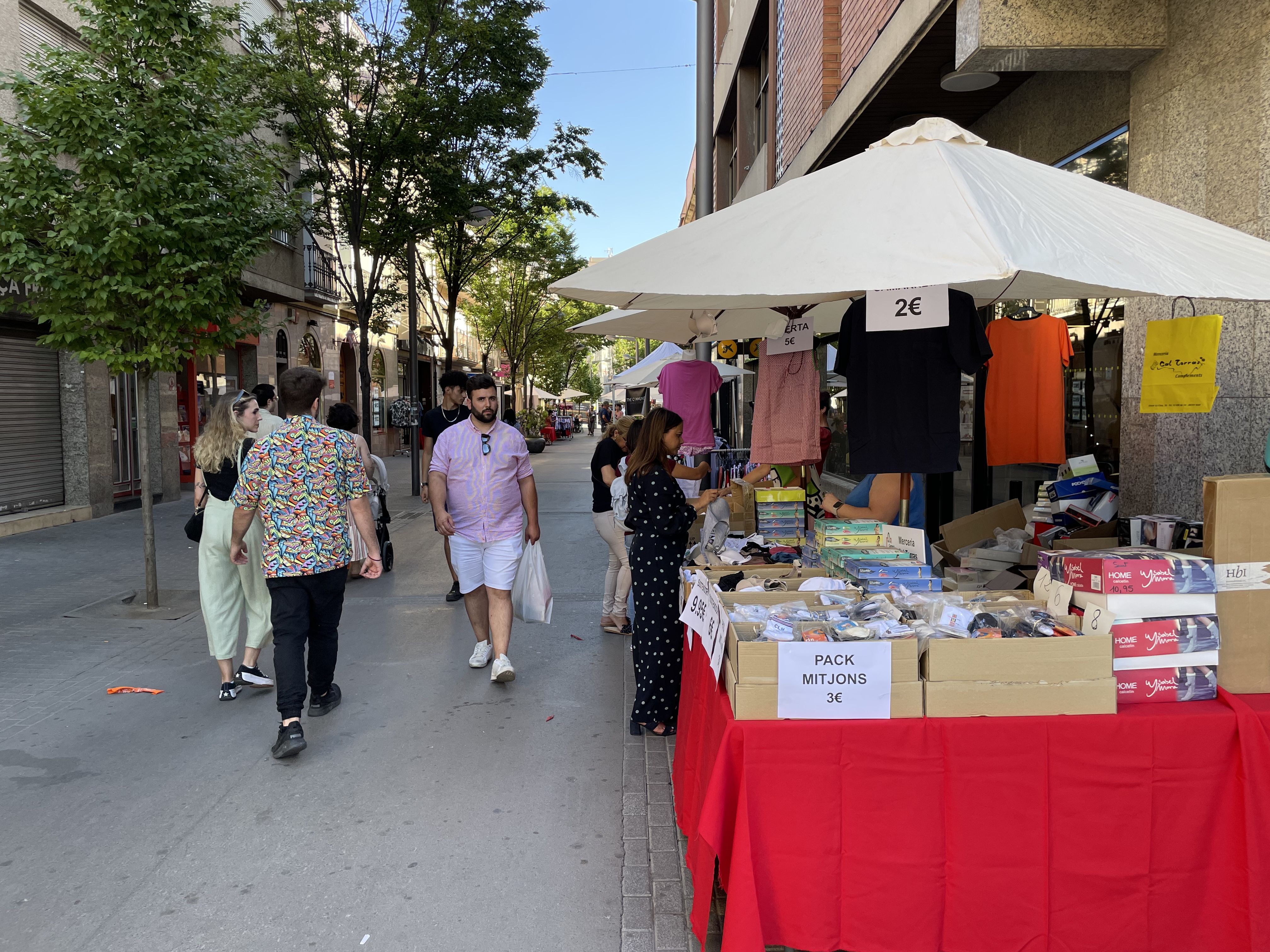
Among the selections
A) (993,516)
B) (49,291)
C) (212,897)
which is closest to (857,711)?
(212,897)

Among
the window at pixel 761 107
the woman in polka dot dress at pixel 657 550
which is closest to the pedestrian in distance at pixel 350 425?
the woman in polka dot dress at pixel 657 550

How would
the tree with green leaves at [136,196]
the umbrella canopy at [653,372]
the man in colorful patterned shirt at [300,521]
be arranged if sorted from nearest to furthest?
the man in colorful patterned shirt at [300,521] → the tree with green leaves at [136,196] → the umbrella canopy at [653,372]

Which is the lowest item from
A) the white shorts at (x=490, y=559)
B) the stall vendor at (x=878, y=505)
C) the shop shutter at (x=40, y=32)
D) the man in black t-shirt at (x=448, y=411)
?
the white shorts at (x=490, y=559)

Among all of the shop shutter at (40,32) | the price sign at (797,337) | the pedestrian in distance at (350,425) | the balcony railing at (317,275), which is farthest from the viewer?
the balcony railing at (317,275)

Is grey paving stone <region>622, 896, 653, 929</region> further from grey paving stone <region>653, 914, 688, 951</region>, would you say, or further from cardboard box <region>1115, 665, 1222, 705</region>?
cardboard box <region>1115, 665, 1222, 705</region>

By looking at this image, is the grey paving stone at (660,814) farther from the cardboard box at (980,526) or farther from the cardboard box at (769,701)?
the cardboard box at (980,526)

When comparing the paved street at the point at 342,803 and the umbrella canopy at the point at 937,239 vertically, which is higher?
the umbrella canopy at the point at 937,239

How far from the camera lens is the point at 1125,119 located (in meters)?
5.81

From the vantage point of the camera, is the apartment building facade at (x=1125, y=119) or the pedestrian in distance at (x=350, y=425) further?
the pedestrian in distance at (x=350, y=425)

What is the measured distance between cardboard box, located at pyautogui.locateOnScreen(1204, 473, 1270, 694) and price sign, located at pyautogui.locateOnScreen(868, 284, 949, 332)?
3.82 ft

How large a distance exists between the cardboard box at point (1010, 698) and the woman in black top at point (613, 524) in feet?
13.6

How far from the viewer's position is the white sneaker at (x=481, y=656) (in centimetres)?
630

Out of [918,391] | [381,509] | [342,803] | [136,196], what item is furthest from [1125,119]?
[381,509]

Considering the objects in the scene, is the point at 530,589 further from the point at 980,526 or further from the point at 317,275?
the point at 317,275
